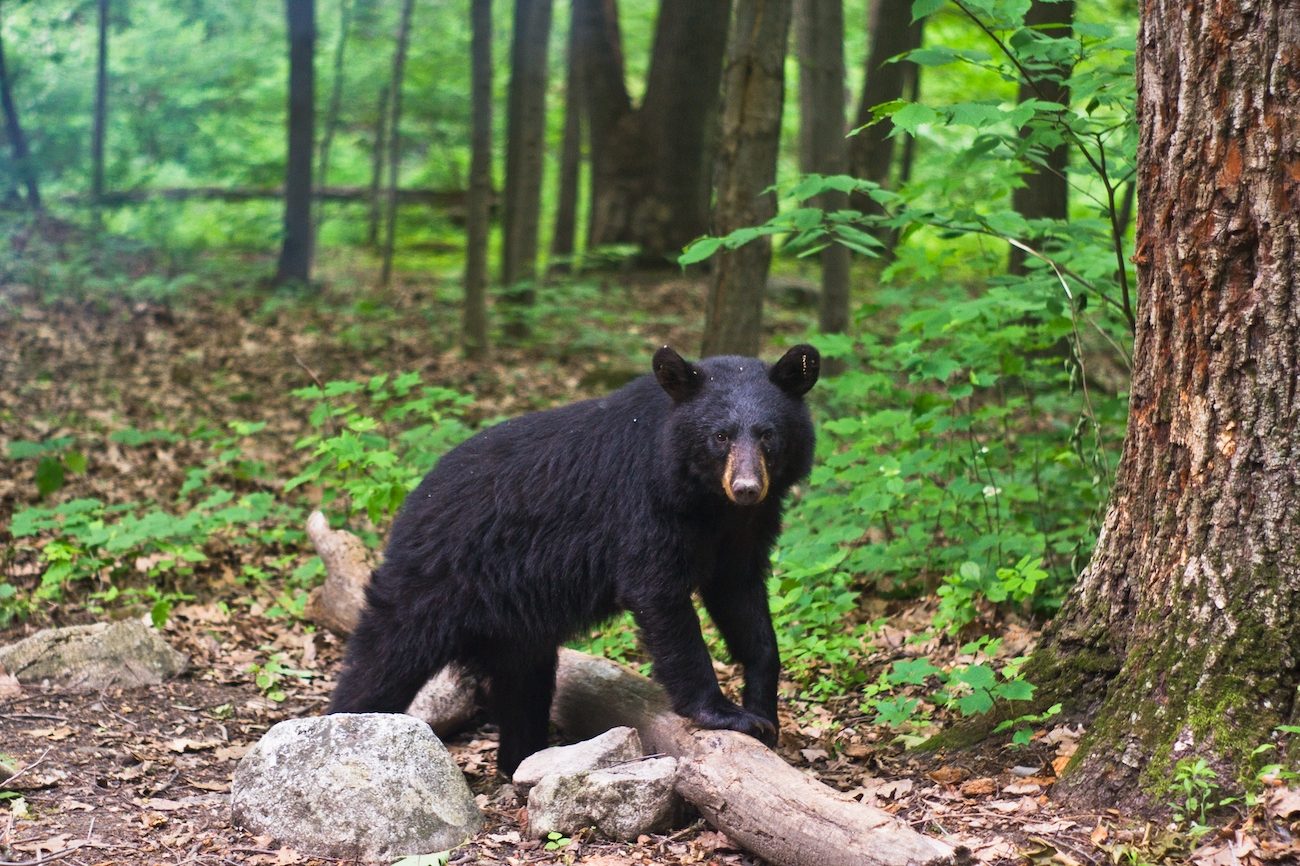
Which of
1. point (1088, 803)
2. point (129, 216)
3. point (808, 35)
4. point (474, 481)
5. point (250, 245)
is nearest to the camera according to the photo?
point (1088, 803)

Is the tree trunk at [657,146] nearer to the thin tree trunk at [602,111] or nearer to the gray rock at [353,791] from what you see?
the thin tree trunk at [602,111]

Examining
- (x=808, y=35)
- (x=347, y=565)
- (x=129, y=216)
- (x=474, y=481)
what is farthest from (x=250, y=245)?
(x=474, y=481)

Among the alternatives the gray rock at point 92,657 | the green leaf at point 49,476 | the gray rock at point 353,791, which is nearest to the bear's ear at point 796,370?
the gray rock at point 353,791

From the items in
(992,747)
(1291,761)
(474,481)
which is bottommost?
(992,747)

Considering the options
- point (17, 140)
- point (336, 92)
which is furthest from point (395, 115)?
point (17, 140)

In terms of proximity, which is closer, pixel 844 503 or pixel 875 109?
pixel 875 109

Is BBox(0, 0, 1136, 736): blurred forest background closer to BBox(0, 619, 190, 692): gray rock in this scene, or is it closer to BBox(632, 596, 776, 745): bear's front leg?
BBox(0, 619, 190, 692): gray rock

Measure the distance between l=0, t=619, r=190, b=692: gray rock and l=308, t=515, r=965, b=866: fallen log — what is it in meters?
1.74

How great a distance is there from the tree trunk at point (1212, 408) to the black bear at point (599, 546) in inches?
51.6

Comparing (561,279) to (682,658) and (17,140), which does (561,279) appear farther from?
(682,658)

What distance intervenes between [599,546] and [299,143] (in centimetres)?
1347

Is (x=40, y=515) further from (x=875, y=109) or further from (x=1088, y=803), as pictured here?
(x=1088, y=803)

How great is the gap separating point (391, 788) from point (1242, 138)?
3507 mm

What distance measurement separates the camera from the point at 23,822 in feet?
12.8
